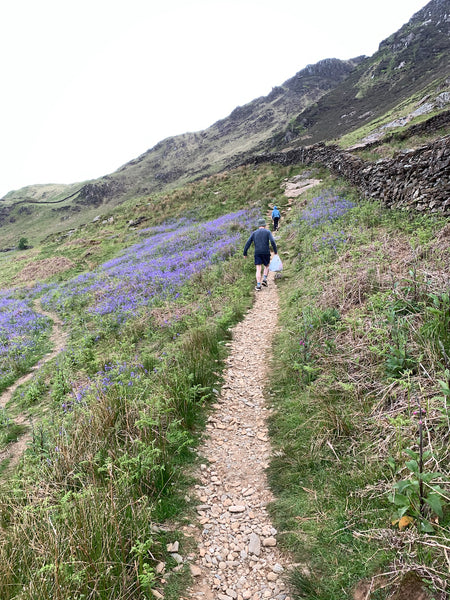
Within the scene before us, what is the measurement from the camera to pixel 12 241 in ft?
245

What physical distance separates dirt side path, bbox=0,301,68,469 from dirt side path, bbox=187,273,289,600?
10.5ft

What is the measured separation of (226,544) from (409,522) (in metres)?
1.85

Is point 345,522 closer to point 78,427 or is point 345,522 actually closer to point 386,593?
point 386,593

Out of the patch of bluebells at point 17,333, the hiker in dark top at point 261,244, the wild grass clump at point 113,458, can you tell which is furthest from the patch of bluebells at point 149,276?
the hiker in dark top at point 261,244

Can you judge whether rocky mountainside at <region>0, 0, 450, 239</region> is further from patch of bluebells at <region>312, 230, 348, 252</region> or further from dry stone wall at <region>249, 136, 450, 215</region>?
patch of bluebells at <region>312, 230, 348, 252</region>

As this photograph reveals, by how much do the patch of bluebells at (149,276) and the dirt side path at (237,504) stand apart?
23.3ft


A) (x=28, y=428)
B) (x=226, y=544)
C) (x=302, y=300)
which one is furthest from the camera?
(x=302, y=300)

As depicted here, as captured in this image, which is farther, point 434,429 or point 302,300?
point 302,300

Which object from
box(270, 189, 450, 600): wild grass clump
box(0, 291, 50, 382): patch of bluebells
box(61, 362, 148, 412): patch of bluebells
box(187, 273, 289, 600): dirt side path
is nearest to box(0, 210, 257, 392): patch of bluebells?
box(0, 291, 50, 382): patch of bluebells

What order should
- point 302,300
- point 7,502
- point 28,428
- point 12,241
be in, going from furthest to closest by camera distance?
1. point 12,241
2. point 302,300
3. point 28,428
4. point 7,502

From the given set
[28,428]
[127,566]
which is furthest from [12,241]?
[127,566]

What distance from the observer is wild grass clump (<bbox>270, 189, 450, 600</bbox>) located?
2.41 metres

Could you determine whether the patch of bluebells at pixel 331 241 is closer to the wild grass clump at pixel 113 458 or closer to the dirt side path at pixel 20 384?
the wild grass clump at pixel 113 458

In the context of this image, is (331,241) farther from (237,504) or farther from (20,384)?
(20,384)
